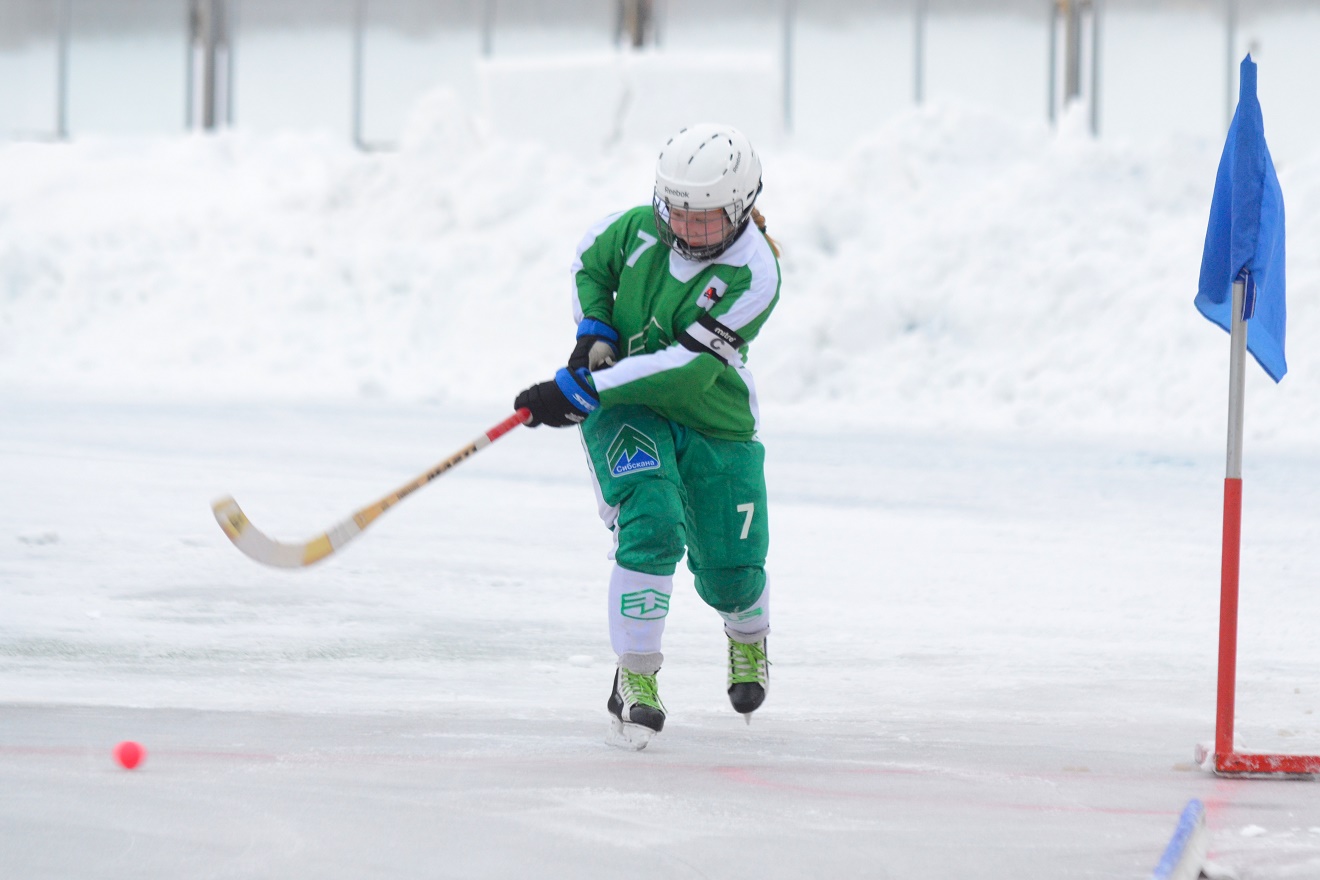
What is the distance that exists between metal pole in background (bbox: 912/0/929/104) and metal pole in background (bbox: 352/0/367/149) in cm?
712

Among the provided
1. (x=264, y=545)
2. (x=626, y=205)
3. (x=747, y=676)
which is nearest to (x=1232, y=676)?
(x=747, y=676)

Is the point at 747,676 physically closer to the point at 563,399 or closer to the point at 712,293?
the point at 563,399

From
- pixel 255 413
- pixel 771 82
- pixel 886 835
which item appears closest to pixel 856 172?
pixel 771 82

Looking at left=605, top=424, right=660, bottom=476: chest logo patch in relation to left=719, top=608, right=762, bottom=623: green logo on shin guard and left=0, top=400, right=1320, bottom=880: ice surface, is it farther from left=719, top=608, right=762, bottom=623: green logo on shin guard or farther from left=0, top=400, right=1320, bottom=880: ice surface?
left=0, top=400, right=1320, bottom=880: ice surface

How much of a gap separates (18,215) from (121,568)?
15040 mm

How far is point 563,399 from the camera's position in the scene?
12.6 feet

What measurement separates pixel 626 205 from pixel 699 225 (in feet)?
44.4

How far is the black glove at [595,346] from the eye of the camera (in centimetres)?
396

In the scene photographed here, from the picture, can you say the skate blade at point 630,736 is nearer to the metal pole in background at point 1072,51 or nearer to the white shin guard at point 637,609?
the white shin guard at point 637,609

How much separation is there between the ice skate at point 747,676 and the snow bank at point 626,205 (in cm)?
844

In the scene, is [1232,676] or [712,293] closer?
[1232,676]

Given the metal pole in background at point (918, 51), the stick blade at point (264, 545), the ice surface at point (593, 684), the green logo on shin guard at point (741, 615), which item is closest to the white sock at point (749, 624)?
the green logo on shin guard at point (741, 615)

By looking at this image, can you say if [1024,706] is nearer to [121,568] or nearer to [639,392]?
[639,392]

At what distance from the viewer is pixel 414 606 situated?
571cm
